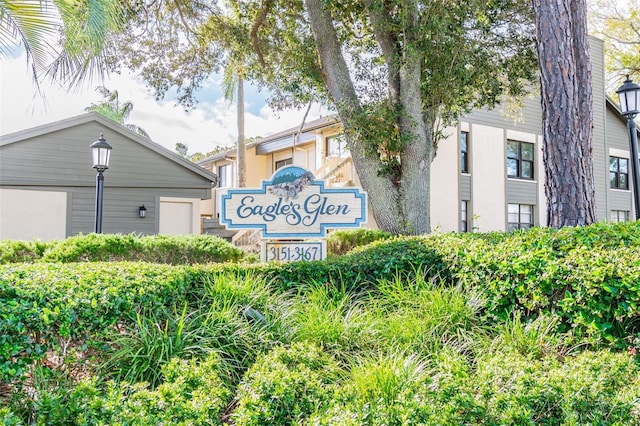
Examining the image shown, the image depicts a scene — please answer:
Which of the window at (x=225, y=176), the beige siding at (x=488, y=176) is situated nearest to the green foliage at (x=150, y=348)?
the beige siding at (x=488, y=176)

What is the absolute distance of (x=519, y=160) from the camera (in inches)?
765

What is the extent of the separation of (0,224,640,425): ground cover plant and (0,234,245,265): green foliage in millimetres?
3907

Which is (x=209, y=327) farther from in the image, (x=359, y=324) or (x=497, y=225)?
(x=497, y=225)

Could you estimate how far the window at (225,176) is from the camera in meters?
25.7

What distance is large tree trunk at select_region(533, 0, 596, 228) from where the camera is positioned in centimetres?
675

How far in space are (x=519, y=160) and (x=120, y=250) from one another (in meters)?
15.8

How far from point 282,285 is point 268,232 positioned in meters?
2.45

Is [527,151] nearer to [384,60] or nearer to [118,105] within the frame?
[384,60]

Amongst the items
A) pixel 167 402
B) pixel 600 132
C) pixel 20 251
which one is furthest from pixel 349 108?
pixel 600 132

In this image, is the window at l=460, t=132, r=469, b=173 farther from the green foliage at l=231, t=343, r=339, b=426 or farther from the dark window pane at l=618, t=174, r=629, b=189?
the green foliage at l=231, t=343, r=339, b=426

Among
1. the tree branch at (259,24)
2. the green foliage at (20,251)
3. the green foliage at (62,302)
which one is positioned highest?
the tree branch at (259,24)

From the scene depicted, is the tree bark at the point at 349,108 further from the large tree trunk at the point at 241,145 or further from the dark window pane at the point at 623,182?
the dark window pane at the point at 623,182

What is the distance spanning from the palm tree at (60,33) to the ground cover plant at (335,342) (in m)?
4.66

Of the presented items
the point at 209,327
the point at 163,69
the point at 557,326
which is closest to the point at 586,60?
the point at 557,326
